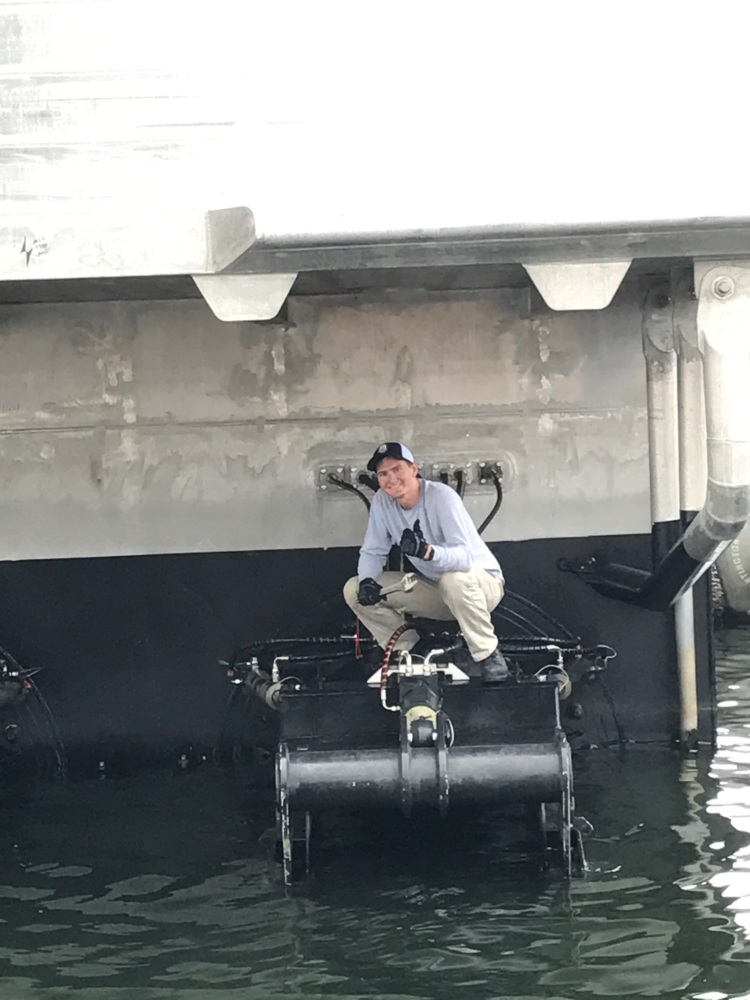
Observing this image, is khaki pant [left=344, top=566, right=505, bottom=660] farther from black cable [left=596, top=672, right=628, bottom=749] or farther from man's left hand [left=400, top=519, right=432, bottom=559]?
black cable [left=596, top=672, right=628, bottom=749]

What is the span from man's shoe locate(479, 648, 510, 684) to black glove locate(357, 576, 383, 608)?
0.68m

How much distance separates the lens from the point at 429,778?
5797 millimetres

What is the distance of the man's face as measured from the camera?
6.61 meters

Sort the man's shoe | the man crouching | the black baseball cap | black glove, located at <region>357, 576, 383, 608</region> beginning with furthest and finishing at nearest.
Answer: black glove, located at <region>357, 576, 383, 608</region>
the black baseball cap
the man crouching
the man's shoe

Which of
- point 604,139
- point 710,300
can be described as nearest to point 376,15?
point 604,139

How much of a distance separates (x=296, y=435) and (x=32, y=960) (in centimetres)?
365

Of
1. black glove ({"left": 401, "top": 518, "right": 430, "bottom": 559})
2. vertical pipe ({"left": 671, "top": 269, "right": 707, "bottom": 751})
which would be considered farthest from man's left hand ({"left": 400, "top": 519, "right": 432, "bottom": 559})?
vertical pipe ({"left": 671, "top": 269, "right": 707, "bottom": 751})

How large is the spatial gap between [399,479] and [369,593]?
62cm

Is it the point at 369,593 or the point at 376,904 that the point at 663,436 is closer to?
the point at 369,593

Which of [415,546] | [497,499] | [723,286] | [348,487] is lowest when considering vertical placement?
[415,546]

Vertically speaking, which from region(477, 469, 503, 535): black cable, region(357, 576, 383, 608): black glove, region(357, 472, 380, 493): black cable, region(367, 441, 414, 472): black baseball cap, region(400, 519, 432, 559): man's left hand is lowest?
region(357, 576, 383, 608): black glove

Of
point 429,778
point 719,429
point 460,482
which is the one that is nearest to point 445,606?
point 460,482

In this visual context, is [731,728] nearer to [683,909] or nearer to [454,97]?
[683,909]

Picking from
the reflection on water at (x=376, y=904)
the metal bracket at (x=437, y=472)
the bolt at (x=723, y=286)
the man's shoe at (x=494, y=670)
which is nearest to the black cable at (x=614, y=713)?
the reflection on water at (x=376, y=904)
